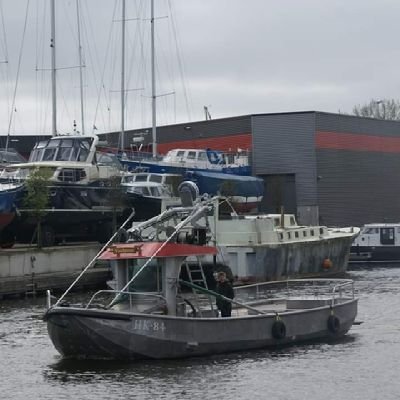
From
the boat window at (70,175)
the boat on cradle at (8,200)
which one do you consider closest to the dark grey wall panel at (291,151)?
the boat window at (70,175)

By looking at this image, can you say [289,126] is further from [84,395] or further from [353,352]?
[84,395]

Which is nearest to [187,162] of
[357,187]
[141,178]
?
[141,178]

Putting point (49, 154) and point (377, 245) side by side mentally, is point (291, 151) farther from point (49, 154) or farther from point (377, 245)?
point (49, 154)

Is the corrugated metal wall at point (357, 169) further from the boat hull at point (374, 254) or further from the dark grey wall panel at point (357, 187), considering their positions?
the boat hull at point (374, 254)

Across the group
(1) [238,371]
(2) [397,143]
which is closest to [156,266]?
(1) [238,371]

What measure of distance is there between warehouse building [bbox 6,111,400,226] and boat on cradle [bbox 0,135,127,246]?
19.5m

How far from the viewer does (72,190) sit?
155 ft

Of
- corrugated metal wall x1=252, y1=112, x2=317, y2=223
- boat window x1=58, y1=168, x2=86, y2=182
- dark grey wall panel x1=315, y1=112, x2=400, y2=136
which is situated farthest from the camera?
dark grey wall panel x1=315, y1=112, x2=400, y2=136

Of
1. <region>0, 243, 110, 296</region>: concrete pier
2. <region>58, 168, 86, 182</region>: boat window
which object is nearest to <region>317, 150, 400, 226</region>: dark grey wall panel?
<region>58, 168, 86, 182</region>: boat window

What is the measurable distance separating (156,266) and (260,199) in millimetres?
43182

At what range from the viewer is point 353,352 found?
23.7 meters

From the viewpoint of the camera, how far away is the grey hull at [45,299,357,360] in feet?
70.4

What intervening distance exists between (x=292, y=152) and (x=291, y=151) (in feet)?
0.31

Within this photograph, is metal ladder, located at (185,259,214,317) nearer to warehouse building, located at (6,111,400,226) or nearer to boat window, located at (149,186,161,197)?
boat window, located at (149,186,161,197)
